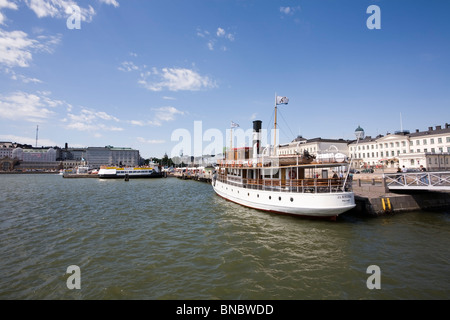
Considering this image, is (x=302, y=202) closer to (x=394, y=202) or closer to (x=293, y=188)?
(x=293, y=188)

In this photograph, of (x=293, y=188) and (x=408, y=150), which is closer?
(x=293, y=188)

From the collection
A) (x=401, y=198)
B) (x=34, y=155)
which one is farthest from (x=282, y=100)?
(x=34, y=155)

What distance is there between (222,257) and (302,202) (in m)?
9.67

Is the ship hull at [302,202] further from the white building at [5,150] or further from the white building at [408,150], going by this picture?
the white building at [5,150]

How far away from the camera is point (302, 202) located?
17.8 metres

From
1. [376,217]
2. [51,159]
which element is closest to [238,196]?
[376,217]

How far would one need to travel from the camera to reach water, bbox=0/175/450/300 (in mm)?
7926

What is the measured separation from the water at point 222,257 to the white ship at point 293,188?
1.35m

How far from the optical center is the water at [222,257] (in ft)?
26.0

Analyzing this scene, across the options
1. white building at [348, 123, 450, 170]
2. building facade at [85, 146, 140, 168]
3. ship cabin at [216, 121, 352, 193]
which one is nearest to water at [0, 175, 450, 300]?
ship cabin at [216, 121, 352, 193]

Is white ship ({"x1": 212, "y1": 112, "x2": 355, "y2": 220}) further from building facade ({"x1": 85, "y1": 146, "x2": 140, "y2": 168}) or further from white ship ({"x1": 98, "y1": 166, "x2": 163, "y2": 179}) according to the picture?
building facade ({"x1": 85, "y1": 146, "x2": 140, "y2": 168})

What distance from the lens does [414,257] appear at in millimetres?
10820

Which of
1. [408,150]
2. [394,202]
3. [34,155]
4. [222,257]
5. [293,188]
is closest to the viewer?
[222,257]

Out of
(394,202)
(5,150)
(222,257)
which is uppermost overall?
(5,150)
